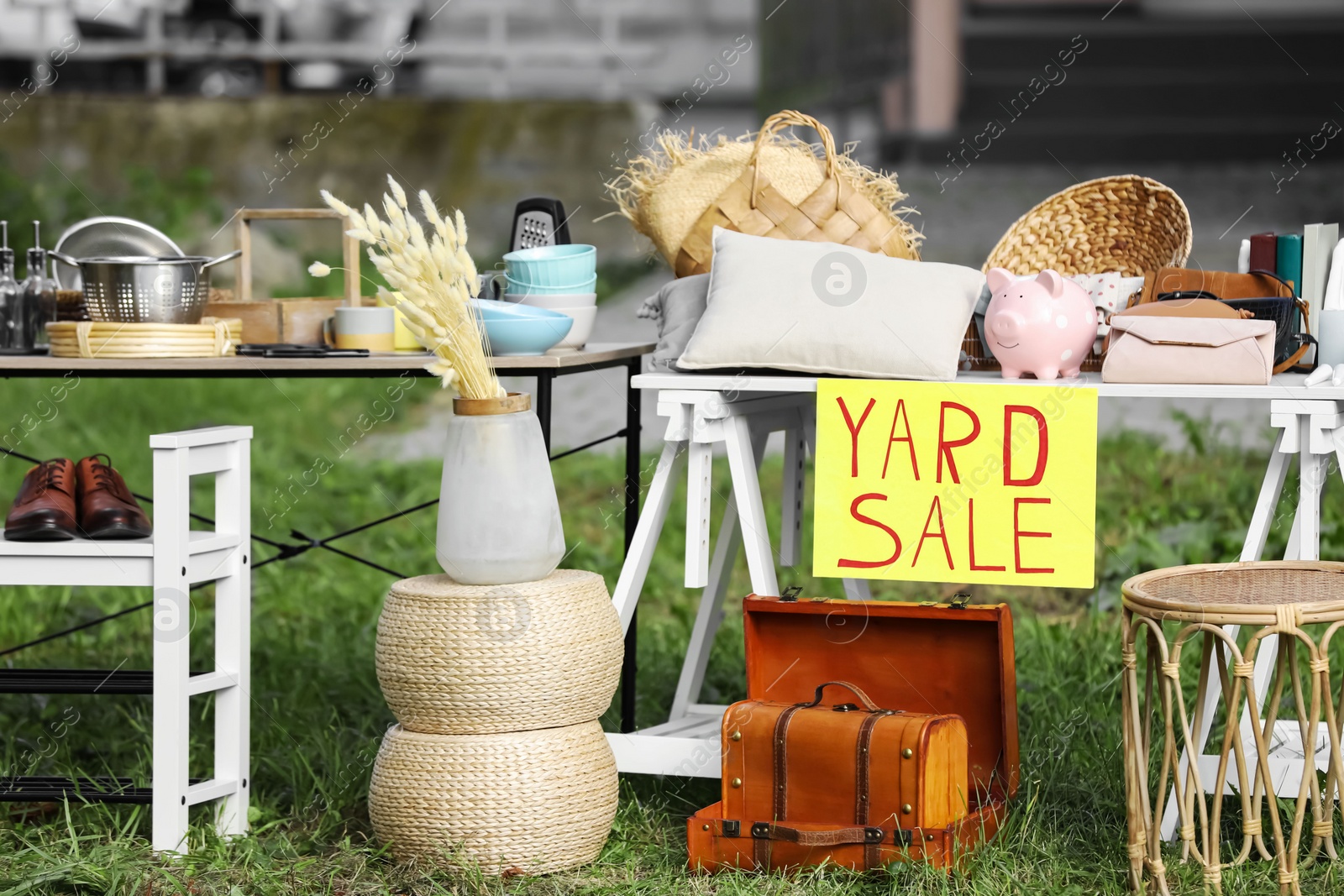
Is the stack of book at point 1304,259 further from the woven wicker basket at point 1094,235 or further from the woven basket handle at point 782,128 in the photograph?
the woven basket handle at point 782,128

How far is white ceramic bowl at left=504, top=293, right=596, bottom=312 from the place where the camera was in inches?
116

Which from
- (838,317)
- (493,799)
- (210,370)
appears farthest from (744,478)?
(210,370)

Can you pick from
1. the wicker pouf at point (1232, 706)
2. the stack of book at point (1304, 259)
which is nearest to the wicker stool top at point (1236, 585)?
the wicker pouf at point (1232, 706)

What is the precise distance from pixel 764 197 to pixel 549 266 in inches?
18.4

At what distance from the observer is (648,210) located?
3164 mm

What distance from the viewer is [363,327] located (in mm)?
2955

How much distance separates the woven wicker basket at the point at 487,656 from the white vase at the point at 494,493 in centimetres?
5

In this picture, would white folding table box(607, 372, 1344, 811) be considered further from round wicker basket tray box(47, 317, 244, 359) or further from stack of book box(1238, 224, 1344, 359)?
round wicker basket tray box(47, 317, 244, 359)

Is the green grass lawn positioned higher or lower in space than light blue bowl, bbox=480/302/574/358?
lower

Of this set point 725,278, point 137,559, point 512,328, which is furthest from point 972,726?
point 137,559

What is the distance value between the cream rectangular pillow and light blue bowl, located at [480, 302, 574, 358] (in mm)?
294

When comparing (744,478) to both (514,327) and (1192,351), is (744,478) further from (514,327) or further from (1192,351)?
(1192,351)

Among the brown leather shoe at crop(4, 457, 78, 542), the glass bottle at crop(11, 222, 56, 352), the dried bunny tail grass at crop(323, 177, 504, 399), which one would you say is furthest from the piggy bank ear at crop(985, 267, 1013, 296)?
the glass bottle at crop(11, 222, 56, 352)

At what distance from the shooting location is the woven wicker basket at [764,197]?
2984mm
